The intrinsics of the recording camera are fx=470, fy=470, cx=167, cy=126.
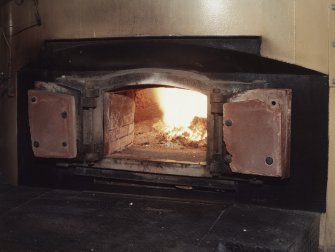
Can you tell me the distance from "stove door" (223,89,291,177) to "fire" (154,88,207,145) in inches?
37.9

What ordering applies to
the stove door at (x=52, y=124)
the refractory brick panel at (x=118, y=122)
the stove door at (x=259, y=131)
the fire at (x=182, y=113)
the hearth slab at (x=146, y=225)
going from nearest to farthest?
the hearth slab at (x=146, y=225) → the stove door at (x=259, y=131) → the stove door at (x=52, y=124) → the refractory brick panel at (x=118, y=122) → the fire at (x=182, y=113)

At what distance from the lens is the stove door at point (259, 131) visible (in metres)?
2.65

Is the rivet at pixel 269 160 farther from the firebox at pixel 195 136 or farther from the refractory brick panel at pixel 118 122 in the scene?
the refractory brick panel at pixel 118 122

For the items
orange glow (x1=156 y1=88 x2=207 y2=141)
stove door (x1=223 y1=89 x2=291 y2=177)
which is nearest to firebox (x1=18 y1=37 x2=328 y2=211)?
stove door (x1=223 y1=89 x2=291 y2=177)

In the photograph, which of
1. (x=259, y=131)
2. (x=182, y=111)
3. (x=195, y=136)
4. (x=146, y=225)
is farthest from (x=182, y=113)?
(x=146, y=225)

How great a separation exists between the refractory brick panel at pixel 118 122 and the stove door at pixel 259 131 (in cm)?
89

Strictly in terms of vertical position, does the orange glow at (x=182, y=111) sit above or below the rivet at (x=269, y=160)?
above

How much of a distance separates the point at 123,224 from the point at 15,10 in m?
1.79

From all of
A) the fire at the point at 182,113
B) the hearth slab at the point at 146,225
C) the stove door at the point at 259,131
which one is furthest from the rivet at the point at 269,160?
the fire at the point at 182,113

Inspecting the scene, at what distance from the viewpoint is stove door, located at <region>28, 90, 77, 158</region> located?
10.2ft

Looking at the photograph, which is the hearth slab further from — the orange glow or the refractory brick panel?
the orange glow

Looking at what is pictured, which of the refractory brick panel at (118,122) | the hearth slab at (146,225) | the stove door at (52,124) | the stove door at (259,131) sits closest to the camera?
the hearth slab at (146,225)

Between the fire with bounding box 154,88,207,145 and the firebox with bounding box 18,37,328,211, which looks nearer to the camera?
the firebox with bounding box 18,37,328,211

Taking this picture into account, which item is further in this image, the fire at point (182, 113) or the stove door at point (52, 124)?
the fire at point (182, 113)
